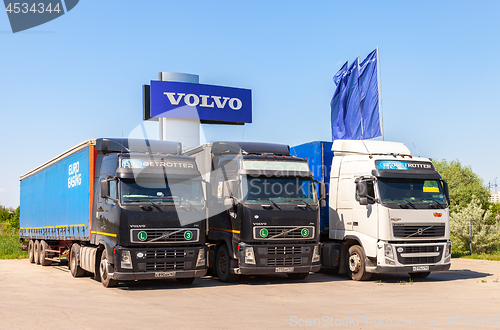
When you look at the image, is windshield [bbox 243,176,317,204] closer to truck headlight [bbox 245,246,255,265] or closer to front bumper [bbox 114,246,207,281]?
truck headlight [bbox 245,246,255,265]

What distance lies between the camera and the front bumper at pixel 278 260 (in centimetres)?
1350

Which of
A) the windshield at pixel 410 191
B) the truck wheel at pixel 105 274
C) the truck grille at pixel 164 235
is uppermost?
the windshield at pixel 410 191

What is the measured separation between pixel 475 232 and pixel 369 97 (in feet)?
26.1

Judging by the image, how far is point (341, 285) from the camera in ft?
45.0

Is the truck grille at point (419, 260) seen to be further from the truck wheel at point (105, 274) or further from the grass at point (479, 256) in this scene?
the grass at point (479, 256)

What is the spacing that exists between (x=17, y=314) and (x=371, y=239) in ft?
29.3

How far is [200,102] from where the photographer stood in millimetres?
32188

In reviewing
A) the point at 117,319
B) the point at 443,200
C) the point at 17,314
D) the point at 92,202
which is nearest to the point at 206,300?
the point at 117,319

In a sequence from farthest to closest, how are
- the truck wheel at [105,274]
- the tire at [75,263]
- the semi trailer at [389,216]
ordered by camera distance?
the tire at [75,263] → the semi trailer at [389,216] → the truck wheel at [105,274]

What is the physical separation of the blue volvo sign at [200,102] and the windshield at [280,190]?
18323 mm

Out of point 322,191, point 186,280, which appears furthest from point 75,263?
point 322,191

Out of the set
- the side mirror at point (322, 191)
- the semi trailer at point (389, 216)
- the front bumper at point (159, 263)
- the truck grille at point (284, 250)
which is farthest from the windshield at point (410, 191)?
the front bumper at point (159, 263)

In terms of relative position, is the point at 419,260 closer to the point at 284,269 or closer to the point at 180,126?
the point at 284,269

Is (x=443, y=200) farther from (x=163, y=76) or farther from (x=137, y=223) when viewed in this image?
(x=163, y=76)
